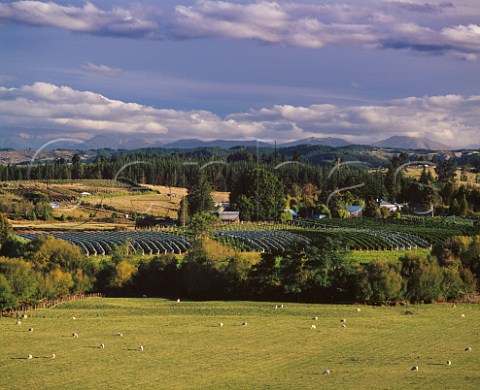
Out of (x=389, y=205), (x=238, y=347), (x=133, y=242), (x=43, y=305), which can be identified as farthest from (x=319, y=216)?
(x=238, y=347)

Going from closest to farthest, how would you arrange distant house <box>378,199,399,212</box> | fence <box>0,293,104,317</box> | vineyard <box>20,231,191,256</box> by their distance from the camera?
fence <box>0,293,104,317</box> < vineyard <box>20,231,191,256</box> < distant house <box>378,199,399,212</box>

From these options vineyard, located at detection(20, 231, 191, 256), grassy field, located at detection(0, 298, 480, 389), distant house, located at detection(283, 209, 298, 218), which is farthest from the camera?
distant house, located at detection(283, 209, 298, 218)

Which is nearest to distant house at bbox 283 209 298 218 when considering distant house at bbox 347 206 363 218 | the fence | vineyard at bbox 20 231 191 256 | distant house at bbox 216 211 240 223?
distant house at bbox 347 206 363 218

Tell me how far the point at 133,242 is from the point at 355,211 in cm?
5590

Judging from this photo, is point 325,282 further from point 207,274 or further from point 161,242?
point 161,242

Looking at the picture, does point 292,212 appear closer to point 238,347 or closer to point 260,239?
point 260,239

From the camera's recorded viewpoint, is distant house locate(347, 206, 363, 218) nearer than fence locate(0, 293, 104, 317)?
No

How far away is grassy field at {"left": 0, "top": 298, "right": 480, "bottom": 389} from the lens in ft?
110

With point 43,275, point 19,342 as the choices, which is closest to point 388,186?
point 43,275

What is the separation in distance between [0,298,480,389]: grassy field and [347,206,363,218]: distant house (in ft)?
219

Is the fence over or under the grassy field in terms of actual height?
under

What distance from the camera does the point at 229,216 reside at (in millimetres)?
110312

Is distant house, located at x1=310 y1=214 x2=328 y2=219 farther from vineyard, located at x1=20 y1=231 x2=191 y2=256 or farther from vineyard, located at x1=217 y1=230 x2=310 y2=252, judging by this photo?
vineyard, located at x1=20 y1=231 x2=191 y2=256

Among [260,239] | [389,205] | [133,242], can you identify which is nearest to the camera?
[133,242]
